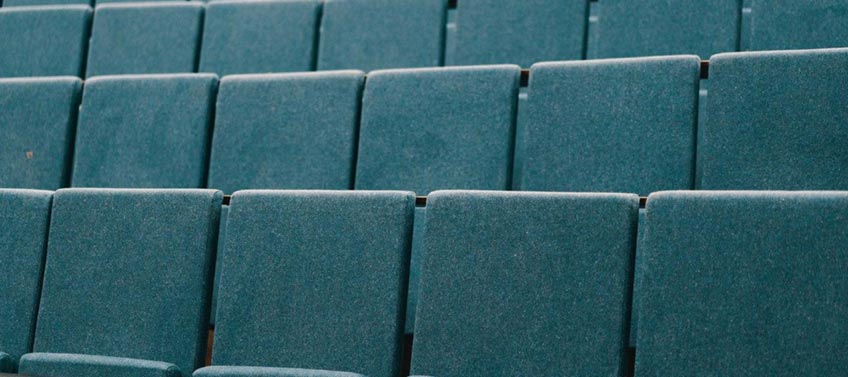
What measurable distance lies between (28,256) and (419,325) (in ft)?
0.51

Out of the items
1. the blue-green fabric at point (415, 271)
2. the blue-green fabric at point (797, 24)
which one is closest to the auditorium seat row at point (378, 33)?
the blue-green fabric at point (797, 24)

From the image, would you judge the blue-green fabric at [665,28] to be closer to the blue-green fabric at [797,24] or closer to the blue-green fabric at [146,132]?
the blue-green fabric at [797,24]

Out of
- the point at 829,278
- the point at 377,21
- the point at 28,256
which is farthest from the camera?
the point at 377,21

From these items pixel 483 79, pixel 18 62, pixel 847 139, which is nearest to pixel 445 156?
pixel 483 79

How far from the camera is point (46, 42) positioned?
481mm

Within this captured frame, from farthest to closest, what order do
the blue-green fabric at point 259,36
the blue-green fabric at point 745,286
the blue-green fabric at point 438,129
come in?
the blue-green fabric at point 259,36 → the blue-green fabric at point 438,129 → the blue-green fabric at point 745,286

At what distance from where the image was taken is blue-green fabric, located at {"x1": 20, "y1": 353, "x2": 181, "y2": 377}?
28 cm

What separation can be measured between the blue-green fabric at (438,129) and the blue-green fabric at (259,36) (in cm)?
9

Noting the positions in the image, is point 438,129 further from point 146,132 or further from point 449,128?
point 146,132

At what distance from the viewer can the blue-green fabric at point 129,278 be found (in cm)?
30

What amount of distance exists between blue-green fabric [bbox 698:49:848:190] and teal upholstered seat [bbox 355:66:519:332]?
8 centimetres

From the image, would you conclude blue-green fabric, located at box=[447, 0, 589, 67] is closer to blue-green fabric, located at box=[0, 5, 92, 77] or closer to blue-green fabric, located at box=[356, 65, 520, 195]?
blue-green fabric, located at box=[356, 65, 520, 195]

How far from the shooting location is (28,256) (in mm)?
326

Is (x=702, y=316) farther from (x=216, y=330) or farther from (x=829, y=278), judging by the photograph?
(x=216, y=330)
